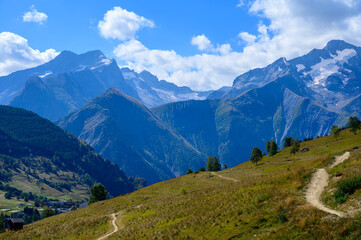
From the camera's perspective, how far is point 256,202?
3428cm

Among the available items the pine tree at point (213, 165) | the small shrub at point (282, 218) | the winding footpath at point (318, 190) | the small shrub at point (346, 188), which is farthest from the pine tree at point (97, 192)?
the small shrub at point (346, 188)

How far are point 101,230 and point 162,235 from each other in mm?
18944

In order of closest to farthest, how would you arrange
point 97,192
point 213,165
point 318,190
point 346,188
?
point 346,188, point 318,190, point 97,192, point 213,165

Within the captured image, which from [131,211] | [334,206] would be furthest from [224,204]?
[131,211]

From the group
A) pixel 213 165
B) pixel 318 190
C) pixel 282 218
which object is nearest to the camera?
pixel 282 218

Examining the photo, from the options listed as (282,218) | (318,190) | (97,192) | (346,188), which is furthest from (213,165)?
(282,218)

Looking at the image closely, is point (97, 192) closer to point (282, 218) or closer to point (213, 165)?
point (213, 165)

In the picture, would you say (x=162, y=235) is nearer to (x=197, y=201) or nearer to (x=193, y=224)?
(x=193, y=224)

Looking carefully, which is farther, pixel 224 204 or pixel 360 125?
pixel 360 125

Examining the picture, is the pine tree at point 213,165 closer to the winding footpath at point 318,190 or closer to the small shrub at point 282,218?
the winding footpath at point 318,190

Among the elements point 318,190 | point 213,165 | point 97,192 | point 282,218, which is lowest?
point 318,190

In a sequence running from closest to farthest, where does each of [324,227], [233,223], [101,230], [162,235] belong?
[324,227]
[233,223]
[162,235]
[101,230]

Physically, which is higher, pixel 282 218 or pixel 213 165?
pixel 213 165

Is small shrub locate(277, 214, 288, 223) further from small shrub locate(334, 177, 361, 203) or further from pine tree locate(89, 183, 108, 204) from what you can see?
pine tree locate(89, 183, 108, 204)
